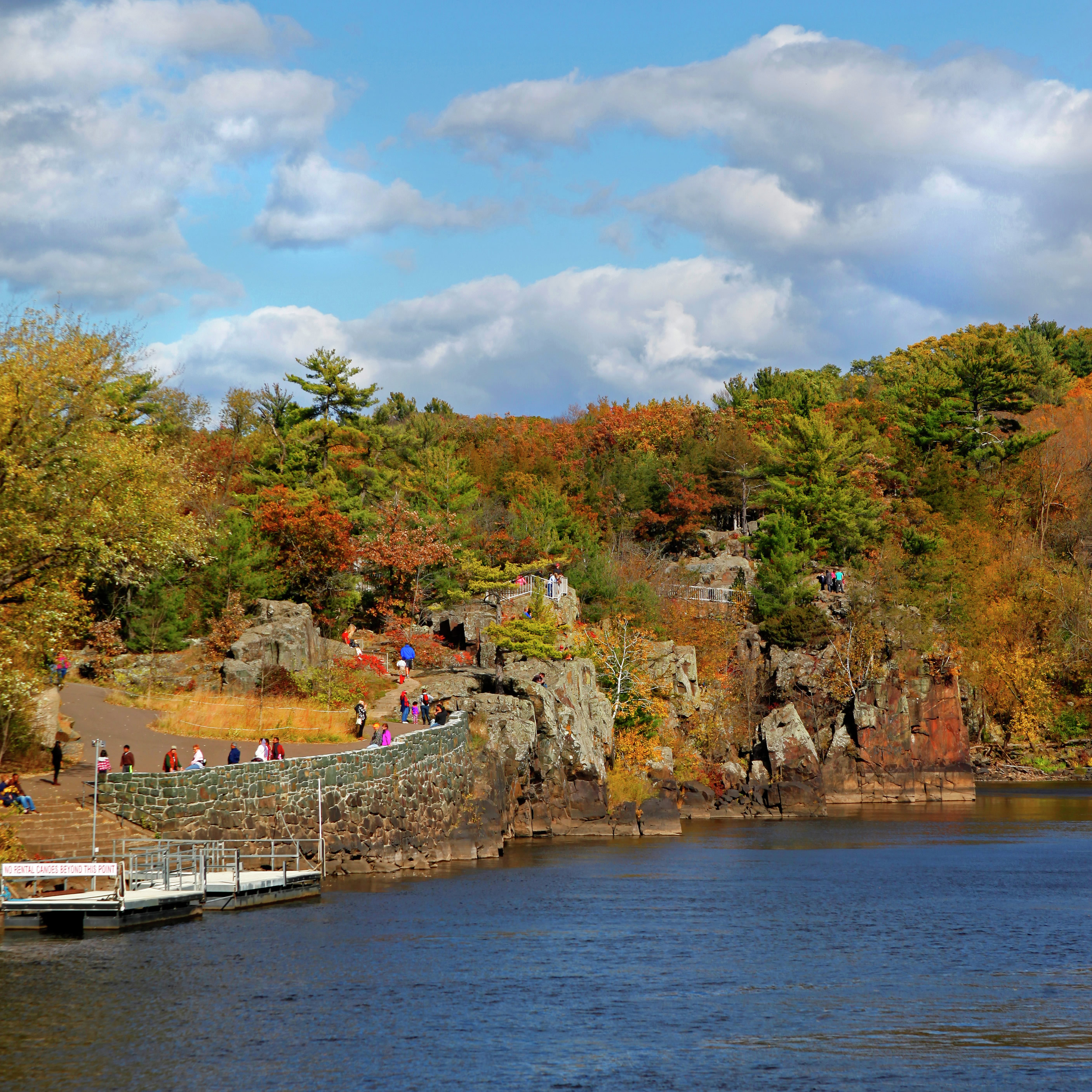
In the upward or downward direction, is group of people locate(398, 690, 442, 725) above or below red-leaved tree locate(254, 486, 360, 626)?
below

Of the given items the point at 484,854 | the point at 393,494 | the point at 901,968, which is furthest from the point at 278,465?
the point at 901,968

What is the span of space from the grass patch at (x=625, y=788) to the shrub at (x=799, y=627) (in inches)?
809

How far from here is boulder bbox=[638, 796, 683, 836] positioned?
59.9 m

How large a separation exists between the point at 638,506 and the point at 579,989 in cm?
6982

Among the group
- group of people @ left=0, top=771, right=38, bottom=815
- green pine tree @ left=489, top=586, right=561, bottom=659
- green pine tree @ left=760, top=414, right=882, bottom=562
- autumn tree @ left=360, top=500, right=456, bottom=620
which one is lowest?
group of people @ left=0, top=771, right=38, bottom=815

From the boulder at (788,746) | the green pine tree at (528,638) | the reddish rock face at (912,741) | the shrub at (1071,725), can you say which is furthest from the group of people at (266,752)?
the shrub at (1071,725)

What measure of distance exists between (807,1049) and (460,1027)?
6.84 meters

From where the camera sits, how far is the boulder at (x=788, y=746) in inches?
2881

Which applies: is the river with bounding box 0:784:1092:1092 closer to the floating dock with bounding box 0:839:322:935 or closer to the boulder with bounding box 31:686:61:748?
the floating dock with bounding box 0:839:322:935

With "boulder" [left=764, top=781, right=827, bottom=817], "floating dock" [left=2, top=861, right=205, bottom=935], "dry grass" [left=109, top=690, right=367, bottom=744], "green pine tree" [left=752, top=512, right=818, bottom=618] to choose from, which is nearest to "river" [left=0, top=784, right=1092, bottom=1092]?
"floating dock" [left=2, top=861, right=205, bottom=935]

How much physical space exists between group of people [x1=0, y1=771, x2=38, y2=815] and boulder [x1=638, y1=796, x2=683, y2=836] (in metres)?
32.4

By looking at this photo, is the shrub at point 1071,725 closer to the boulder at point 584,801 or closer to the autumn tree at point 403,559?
the boulder at point 584,801

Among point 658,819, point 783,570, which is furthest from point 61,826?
point 783,570

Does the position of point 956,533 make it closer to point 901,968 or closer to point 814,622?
point 814,622
